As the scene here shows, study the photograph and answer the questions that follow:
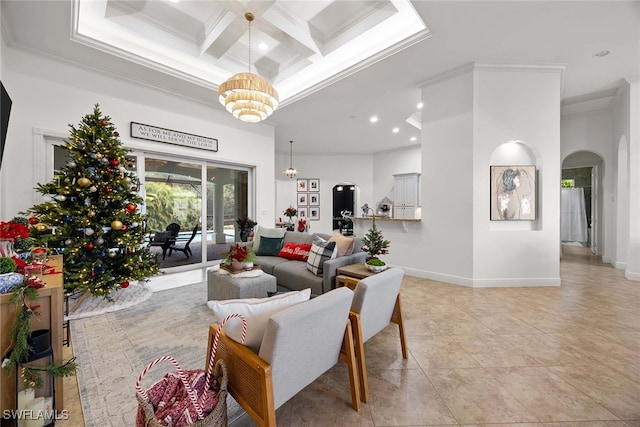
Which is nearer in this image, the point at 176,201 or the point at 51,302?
the point at 51,302

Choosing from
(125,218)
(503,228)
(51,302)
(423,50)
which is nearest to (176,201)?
(125,218)

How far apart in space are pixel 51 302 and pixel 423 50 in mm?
4457

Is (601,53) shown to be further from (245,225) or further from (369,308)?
(245,225)

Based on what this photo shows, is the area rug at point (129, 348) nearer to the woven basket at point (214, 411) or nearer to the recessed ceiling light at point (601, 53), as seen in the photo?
the woven basket at point (214, 411)

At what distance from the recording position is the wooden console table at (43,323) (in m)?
1.29

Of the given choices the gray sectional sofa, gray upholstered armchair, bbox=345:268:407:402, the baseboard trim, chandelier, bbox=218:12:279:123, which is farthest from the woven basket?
the baseboard trim

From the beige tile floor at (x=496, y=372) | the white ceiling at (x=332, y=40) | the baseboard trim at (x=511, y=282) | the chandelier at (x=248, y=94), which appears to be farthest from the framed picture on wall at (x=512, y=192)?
the chandelier at (x=248, y=94)

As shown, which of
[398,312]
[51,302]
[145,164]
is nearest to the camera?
[51,302]

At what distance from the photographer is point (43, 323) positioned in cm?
145

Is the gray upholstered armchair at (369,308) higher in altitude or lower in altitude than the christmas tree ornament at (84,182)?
lower

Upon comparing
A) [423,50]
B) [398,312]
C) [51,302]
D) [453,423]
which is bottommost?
[453,423]

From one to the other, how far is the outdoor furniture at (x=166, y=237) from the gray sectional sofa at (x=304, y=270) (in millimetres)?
2006

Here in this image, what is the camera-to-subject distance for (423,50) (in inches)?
137

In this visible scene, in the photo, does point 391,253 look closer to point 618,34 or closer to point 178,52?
point 618,34
